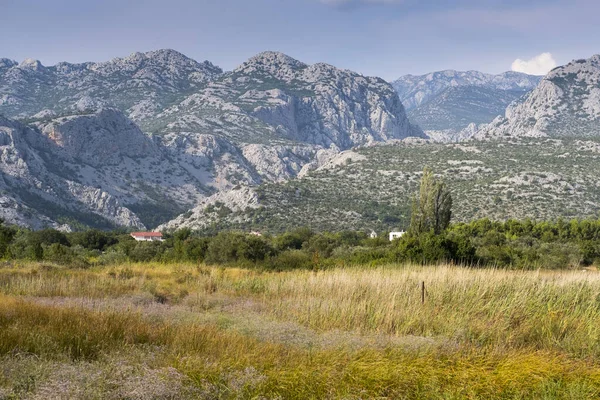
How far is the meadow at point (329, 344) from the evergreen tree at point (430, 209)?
106 feet

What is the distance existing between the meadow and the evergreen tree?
32419 mm

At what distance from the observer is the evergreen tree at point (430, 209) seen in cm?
4353

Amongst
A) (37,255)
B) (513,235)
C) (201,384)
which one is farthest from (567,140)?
(201,384)

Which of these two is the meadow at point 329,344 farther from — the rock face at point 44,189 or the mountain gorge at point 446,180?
the rock face at point 44,189

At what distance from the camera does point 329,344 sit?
6961 mm

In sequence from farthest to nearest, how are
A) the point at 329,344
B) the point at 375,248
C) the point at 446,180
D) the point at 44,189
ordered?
the point at 44,189, the point at 446,180, the point at 375,248, the point at 329,344

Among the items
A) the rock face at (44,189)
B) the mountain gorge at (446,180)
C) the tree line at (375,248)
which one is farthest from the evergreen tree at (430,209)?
the rock face at (44,189)

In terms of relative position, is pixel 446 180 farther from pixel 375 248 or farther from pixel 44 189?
pixel 44 189

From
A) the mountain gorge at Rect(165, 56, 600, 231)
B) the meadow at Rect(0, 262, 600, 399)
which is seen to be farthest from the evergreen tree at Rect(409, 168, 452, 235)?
the mountain gorge at Rect(165, 56, 600, 231)

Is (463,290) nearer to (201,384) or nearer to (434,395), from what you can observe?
(434,395)

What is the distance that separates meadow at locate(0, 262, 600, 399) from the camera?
5211mm

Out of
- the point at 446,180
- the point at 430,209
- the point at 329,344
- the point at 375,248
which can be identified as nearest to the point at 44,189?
the point at 446,180

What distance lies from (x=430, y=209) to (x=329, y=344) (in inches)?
1530

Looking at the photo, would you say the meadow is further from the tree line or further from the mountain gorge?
the mountain gorge
